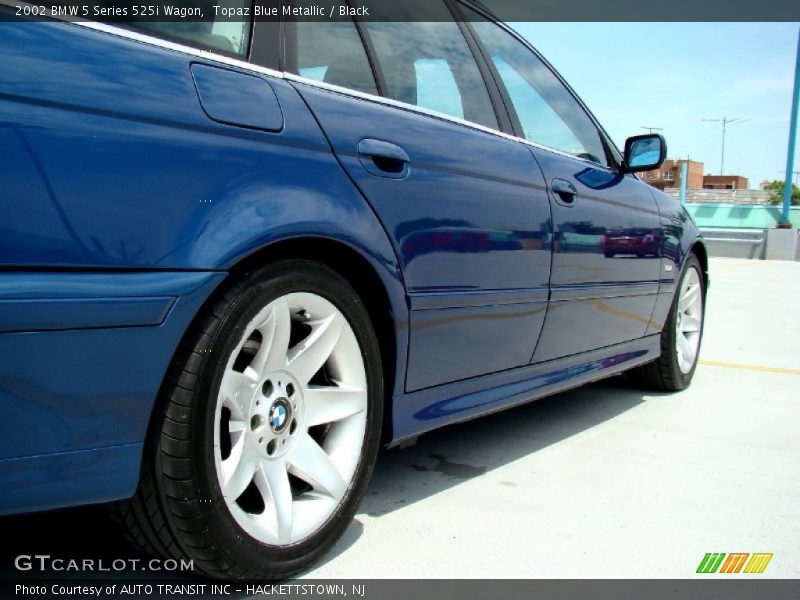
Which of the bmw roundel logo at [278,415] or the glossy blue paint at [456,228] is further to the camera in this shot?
the glossy blue paint at [456,228]

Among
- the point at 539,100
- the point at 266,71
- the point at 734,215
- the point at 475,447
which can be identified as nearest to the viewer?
the point at 266,71

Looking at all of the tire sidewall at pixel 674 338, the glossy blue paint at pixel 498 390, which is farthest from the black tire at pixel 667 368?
the glossy blue paint at pixel 498 390

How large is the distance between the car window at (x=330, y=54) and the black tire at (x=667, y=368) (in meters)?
2.62

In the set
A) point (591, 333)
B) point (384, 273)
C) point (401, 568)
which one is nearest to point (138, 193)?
point (384, 273)

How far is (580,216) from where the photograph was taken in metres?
3.07

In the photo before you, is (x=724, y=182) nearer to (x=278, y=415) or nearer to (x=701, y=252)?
(x=701, y=252)

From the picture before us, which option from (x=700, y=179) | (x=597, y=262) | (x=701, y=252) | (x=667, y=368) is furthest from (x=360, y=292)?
(x=700, y=179)

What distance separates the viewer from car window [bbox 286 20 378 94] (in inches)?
80.2

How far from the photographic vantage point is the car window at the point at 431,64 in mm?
2428

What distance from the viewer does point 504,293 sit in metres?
2.60

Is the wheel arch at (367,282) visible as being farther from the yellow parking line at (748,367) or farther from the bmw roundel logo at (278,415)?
the yellow parking line at (748,367)

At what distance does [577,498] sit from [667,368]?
1890mm

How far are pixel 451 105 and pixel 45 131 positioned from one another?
62.5 inches

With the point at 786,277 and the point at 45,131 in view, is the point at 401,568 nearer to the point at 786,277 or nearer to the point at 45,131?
the point at 45,131
